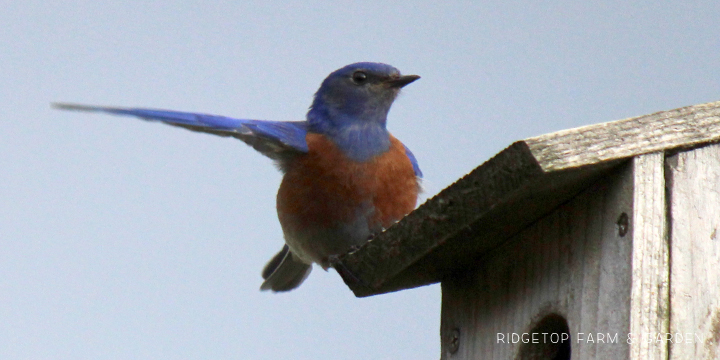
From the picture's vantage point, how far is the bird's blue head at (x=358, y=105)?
15.9 feet

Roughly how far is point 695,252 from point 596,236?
263 millimetres

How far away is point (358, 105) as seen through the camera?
5.24 meters

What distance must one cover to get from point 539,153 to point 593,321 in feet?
1.62

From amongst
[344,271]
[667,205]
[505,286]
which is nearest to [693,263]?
[667,205]

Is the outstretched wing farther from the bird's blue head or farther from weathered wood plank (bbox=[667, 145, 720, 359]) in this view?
weathered wood plank (bbox=[667, 145, 720, 359])

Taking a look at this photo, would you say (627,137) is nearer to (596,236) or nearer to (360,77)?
(596,236)

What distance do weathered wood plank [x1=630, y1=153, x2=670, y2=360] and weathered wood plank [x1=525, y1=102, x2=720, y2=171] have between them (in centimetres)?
4

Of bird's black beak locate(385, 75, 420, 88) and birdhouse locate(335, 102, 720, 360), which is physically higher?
bird's black beak locate(385, 75, 420, 88)

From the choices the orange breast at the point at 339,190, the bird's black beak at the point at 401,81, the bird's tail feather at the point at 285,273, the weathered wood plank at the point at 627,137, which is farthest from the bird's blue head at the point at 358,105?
the weathered wood plank at the point at 627,137

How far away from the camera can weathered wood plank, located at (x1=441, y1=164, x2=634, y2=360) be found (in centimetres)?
252

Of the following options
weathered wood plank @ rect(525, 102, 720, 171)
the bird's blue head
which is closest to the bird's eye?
the bird's blue head

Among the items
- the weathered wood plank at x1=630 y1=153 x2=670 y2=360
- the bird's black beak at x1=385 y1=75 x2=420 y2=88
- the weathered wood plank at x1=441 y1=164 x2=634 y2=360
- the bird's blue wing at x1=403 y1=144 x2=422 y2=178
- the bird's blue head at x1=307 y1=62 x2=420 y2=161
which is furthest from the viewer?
the bird's black beak at x1=385 y1=75 x2=420 y2=88

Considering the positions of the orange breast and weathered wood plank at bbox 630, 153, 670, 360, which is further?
the orange breast

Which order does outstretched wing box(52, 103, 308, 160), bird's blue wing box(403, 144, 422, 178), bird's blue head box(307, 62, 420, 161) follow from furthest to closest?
bird's blue wing box(403, 144, 422, 178) → bird's blue head box(307, 62, 420, 161) → outstretched wing box(52, 103, 308, 160)
